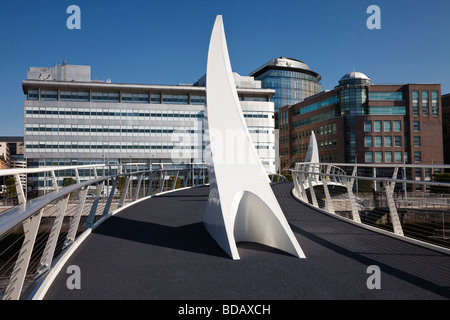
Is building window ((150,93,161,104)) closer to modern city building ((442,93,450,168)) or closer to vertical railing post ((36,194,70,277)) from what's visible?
vertical railing post ((36,194,70,277))

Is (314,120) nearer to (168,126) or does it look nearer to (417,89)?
(417,89)

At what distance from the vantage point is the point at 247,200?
5.18 meters

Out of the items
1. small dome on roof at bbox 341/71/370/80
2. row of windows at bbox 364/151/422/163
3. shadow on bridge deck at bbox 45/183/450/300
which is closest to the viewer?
shadow on bridge deck at bbox 45/183/450/300

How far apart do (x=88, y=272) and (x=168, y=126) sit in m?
55.4

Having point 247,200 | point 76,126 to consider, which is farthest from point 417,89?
point 247,200

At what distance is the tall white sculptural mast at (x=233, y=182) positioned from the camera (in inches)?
181

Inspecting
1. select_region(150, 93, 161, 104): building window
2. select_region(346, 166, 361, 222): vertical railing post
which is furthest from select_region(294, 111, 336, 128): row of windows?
select_region(346, 166, 361, 222): vertical railing post

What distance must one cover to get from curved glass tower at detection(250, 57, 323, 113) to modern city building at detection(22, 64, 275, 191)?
5429cm

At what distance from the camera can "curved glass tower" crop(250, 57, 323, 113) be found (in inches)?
4424

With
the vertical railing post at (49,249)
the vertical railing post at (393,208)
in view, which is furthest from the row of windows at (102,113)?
the vertical railing post at (49,249)

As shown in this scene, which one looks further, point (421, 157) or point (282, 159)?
point (282, 159)

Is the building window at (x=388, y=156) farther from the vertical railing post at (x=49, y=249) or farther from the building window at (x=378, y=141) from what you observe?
the vertical railing post at (x=49, y=249)

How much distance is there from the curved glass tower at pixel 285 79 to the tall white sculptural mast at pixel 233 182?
109431mm

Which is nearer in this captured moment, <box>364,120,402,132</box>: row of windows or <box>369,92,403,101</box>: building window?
<box>364,120,402,132</box>: row of windows
